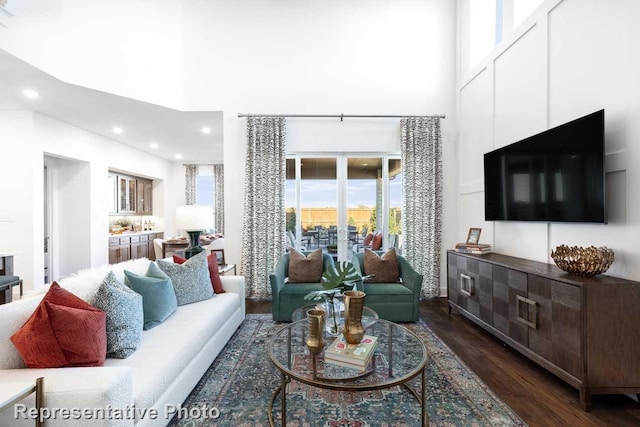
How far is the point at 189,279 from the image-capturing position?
2.64 m

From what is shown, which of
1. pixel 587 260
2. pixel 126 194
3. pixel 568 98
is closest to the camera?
pixel 587 260

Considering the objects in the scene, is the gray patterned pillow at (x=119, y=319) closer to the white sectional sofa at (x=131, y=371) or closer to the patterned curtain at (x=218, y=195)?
the white sectional sofa at (x=131, y=371)

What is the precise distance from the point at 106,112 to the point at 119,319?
4017 mm

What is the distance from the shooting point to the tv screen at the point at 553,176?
2082 millimetres

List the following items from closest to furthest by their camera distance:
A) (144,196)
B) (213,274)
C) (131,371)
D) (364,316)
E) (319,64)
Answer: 1. (131,371)
2. (364,316)
3. (213,274)
4. (319,64)
5. (144,196)

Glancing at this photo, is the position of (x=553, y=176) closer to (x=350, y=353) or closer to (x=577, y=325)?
(x=577, y=325)

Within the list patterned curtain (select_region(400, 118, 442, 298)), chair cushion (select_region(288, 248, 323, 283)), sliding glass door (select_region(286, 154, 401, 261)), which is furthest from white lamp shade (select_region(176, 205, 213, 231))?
patterned curtain (select_region(400, 118, 442, 298))

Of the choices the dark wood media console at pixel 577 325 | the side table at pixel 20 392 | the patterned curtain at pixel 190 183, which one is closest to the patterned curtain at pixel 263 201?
the dark wood media console at pixel 577 325

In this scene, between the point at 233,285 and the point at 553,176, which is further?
the point at 233,285

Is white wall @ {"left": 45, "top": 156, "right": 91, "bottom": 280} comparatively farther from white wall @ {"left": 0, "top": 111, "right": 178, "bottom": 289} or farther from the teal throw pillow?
the teal throw pillow

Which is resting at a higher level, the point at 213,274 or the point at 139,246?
the point at 213,274

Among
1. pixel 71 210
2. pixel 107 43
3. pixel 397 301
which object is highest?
pixel 107 43

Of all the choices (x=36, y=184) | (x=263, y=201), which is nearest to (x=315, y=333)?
(x=263, y=201)

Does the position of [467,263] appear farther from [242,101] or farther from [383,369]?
[242,101]
